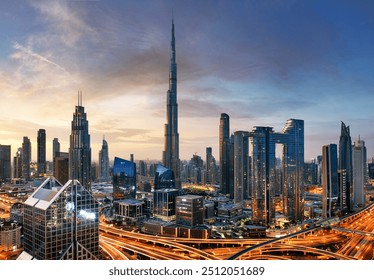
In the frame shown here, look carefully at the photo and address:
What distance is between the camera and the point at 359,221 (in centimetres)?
685

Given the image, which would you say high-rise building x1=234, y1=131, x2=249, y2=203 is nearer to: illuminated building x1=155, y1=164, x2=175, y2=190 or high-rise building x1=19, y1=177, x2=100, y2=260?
illuminated building x1=155, y1=164, x2=175, y2=190

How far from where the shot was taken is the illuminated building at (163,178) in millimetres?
13180

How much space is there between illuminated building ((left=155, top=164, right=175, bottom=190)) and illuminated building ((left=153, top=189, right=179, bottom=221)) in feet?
6.19

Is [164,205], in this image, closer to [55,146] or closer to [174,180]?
[174,180]

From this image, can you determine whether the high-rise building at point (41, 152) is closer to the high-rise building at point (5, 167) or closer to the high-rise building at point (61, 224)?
the high-rise building at point (5, 167)

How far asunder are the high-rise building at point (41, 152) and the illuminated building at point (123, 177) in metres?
6.57

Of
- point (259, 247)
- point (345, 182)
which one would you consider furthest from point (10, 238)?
point (345, 182)

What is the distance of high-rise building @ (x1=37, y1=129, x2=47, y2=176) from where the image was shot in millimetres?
4283

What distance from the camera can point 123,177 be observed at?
12945mm

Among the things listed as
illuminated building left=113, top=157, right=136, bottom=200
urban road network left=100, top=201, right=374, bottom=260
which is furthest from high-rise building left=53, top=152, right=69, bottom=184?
illuminated building left=113, top=157, right=136, bottom=200

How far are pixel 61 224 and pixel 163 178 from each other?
32.5ft

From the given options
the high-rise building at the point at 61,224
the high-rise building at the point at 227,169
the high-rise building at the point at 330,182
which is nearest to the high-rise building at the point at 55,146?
the high-rise building at the point at 61,224
